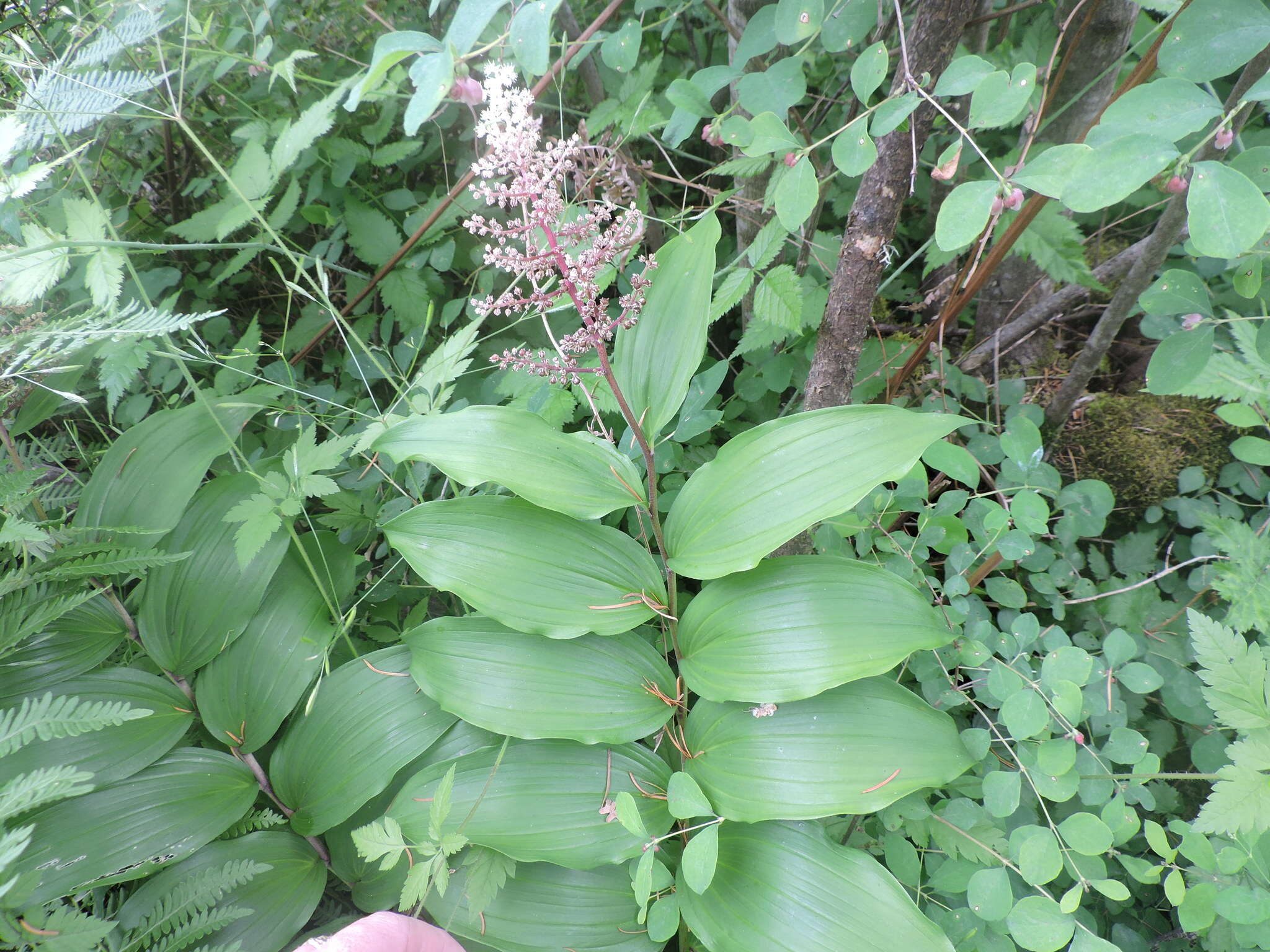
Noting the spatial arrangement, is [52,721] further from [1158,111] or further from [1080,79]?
[1080,79]

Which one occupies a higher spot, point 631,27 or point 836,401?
point 631,27

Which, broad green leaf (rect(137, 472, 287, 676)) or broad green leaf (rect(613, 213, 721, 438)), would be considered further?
broad green leaf (rect(137, 472, 287, 676))

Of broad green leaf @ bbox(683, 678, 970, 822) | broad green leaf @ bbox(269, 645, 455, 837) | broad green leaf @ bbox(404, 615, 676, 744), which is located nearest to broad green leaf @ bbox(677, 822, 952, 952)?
broad green leaf @ bbox(683, 678, 970, 822)

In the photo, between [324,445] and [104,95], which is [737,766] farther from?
[104,95]

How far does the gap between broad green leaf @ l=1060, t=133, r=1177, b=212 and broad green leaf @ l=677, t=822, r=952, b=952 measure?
2.89 ft

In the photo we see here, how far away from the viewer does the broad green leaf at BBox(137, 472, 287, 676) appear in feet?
3.96

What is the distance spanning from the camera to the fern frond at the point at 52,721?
0.81 metres

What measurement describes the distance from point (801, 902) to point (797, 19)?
4.19 feet

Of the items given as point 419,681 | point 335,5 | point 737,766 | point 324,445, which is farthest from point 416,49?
point 335,5

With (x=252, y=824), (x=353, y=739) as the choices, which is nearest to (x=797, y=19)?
(x=353, y=739)

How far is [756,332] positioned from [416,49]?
756 millimetres

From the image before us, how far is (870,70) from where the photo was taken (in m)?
0.90

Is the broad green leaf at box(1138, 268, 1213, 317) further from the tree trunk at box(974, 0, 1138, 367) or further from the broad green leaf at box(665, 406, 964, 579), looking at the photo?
the broad green leaf at box(665, 406, 964, 579)

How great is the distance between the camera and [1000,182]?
77 cm
